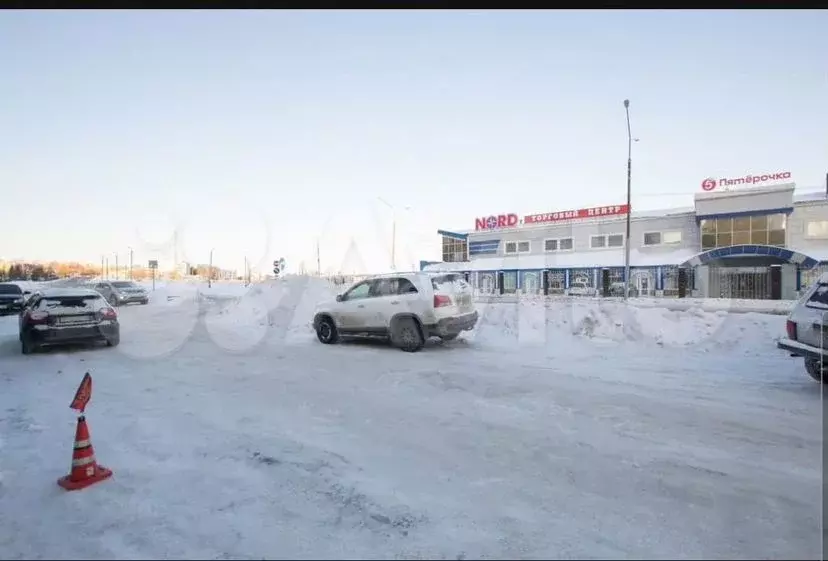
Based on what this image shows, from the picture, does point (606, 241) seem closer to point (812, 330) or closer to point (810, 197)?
point (810, 197)

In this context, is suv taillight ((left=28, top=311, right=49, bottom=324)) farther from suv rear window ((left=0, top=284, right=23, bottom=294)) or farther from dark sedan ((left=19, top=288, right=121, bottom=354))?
suv rear window ((left=0, top=284, right=23, bottom=294))

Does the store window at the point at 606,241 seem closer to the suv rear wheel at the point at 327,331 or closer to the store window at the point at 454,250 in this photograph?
the store window at the point at 454,250

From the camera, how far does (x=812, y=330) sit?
6375 mm

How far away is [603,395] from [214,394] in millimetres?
5740

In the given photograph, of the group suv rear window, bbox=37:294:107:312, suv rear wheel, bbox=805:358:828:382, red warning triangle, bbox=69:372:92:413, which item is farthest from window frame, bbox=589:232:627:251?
red warning triangle, bbox=69:372:92:413

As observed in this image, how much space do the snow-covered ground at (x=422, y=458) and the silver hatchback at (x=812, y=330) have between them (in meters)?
0.48

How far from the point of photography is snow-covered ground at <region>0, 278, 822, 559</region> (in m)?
3.10

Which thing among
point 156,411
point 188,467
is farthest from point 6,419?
point 188,467

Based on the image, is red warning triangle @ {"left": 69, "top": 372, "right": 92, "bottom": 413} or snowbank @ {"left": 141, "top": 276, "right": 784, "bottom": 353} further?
snowbank @ {"left": 141, "top": 276, "right": 784, "bottom": 353}

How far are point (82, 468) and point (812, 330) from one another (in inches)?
348

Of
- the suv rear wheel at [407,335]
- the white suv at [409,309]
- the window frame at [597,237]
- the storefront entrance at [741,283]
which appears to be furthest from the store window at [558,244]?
the suv rear wheel at [407,335]

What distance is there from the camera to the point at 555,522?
3258 mm

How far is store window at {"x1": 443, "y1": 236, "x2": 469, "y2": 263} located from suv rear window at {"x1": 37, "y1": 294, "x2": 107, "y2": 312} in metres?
37.9
